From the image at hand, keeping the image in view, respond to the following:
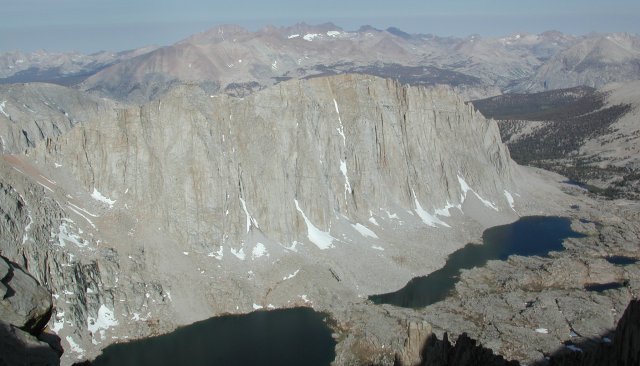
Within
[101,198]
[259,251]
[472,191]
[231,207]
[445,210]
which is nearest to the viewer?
[101,198]

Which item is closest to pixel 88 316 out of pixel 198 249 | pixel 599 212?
pixel 198 249

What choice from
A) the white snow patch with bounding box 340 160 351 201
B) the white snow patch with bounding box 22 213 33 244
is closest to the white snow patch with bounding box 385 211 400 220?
the white snow patch with bounding box 340 160 351 201

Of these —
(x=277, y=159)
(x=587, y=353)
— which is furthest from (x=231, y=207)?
(x=587, y=353)

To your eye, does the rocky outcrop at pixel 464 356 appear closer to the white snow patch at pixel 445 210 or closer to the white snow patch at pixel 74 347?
the white snow patch at pixel 74 347

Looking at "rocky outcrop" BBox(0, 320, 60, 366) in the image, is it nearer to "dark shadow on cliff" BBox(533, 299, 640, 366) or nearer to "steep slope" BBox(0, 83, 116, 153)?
"dark shadow on cliff" BBox(533, 299, 640, 366)

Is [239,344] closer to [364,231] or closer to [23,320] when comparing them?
[364,231]

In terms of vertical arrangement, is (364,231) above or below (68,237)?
below

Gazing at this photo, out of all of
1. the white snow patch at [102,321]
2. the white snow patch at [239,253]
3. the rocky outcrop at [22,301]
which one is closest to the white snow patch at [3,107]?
the white snow patch at [239,253]
